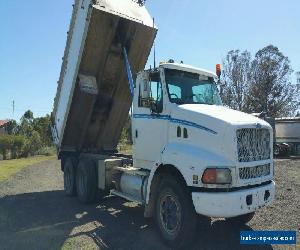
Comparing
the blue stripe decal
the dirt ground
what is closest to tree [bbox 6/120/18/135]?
the dirt ground

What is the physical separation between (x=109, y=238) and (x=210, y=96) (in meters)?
3.51

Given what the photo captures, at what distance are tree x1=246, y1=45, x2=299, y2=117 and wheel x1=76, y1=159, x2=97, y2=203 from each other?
37.7 meters

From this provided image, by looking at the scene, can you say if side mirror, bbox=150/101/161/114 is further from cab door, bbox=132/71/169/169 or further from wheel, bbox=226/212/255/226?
wheel, bbox=226/212/255/226

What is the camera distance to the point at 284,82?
47.7 meters

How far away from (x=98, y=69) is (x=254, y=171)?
5.90 meters

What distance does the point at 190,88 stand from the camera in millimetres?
7914

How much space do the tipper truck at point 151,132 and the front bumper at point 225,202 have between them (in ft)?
0.05

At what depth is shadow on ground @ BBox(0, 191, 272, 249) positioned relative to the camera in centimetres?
709

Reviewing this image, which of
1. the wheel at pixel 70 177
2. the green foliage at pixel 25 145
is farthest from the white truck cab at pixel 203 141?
the green foliage at pixel 25 145

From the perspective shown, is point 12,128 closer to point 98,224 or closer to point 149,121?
point 98,224

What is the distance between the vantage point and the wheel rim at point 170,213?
266 inches

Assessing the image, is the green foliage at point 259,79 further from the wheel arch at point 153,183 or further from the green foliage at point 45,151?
the wheel arch at point 153,183

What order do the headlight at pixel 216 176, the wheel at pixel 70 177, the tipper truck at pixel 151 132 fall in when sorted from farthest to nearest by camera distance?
the wheel at pixel 70 177, the tipper truck at pixel 151 132, the headlight at pixel 216 176

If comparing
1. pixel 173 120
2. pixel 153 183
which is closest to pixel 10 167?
pixel 153 183
